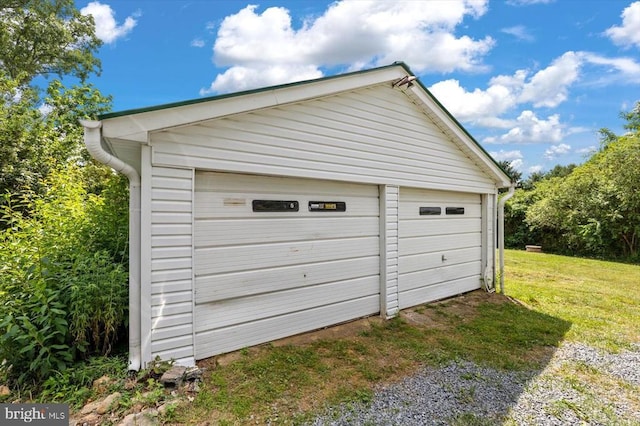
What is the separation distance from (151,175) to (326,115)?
2.26m

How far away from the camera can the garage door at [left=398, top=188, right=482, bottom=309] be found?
502 centimetres

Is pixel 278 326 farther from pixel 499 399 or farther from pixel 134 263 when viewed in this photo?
pixel 499 399

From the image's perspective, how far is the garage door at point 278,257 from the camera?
317 centimetres

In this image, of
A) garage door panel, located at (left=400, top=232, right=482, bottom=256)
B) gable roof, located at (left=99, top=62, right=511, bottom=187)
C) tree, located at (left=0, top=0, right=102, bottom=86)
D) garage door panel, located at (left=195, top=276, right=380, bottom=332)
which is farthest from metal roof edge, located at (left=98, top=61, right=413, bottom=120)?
tree, located at (left=0, top=0, right=102, bottom=86)

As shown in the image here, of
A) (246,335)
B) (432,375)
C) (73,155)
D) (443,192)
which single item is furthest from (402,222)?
(73,155)

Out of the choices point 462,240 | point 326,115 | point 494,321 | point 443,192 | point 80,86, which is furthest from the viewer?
point 80,86

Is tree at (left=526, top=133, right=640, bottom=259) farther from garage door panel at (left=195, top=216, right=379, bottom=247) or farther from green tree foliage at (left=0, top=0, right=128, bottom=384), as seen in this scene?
green tree foliage at (left=0, top=0, right=128, bottom=384)

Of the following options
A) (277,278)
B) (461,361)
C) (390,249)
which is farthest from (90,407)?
(390,249)

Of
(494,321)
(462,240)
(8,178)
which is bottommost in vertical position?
(494,321)

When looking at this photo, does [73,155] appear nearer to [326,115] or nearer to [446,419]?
[326,115]

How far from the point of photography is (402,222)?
195 inches

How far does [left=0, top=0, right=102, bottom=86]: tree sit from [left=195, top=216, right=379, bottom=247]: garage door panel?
44.1ft

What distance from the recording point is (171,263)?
2.82 m

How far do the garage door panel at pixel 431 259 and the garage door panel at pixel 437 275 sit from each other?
0.26ft
